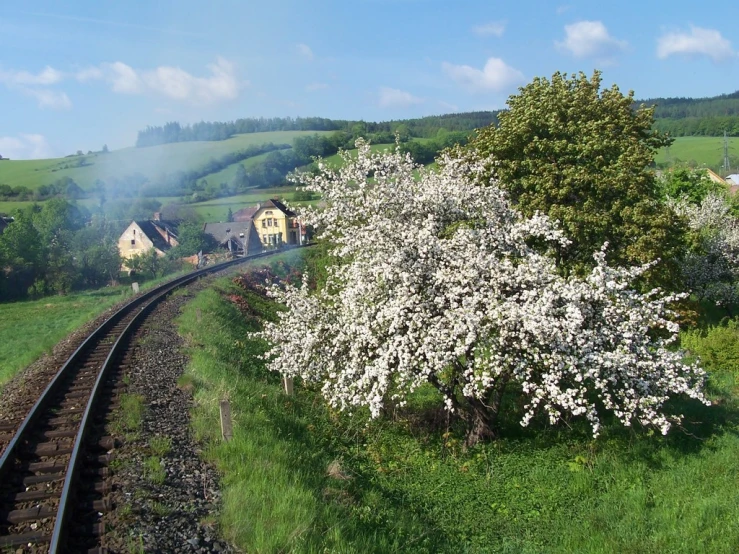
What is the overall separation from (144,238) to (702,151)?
107 meters

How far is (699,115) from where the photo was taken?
160875 mm

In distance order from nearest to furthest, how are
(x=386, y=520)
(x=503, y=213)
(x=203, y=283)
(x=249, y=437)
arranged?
(x=386, y=520)
(x=249, y=437)
(x=503, y=213)
(x=203, y=283)

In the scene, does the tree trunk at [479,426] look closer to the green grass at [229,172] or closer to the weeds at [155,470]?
the weeds at [155,470]

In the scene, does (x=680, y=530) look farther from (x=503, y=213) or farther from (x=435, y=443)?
(x=503, y=213)

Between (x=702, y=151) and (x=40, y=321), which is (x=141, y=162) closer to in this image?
(x=40, y=321)

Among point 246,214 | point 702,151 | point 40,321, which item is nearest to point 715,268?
point 40,321

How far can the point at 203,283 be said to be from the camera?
37156 millimetres

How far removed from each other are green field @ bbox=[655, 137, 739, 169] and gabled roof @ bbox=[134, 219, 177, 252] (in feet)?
287

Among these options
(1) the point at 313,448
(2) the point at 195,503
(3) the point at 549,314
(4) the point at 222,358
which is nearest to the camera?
(2) the point at 195,503

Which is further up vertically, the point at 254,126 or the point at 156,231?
the point at 254,126

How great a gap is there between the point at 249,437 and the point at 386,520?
9.49 ft

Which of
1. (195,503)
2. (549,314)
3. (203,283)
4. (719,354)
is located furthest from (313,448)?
(203,283)

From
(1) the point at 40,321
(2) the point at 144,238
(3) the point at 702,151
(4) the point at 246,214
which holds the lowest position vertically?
(1) the point at 40,321

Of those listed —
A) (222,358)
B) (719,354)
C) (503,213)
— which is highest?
(503,213)
